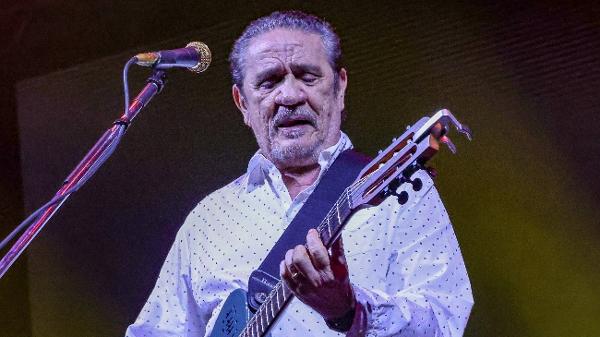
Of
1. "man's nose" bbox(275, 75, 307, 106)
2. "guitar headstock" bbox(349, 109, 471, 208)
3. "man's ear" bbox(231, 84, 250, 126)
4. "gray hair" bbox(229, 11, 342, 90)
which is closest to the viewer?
"guitar headstock" bbox(349, 109, 471, 208)

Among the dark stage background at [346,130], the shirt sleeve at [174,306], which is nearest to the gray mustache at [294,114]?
the shirt sleeve at [174,306]

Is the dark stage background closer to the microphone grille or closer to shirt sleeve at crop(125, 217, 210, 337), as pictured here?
shirt sleeve at crop(125, 217, 210, 337)

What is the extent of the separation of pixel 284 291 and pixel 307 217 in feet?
1.14

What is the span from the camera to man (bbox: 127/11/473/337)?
2.04m

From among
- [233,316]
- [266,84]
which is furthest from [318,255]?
[266,84]

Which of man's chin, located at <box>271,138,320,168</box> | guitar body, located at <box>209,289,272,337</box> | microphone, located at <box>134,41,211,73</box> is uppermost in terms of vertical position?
microphone, located at <box>134,41,211,73</box>

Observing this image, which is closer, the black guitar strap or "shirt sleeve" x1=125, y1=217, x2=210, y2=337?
the black guitar strap

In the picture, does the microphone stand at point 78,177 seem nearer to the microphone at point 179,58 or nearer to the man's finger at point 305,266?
the microphone at point 179,58

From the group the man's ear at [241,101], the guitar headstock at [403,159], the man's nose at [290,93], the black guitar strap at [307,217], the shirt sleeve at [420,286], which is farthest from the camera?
the man's ear at [241,101]

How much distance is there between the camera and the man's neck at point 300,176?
2.45 metres

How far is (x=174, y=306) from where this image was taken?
2463 mm

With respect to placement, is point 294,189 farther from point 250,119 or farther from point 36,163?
point 36,163

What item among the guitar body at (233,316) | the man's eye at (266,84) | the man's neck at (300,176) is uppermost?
the man's eye at (266,84)

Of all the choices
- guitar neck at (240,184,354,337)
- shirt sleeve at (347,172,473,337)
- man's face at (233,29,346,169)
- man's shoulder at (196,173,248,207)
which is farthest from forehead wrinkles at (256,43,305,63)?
guitar neck at (240,184,354,337)
